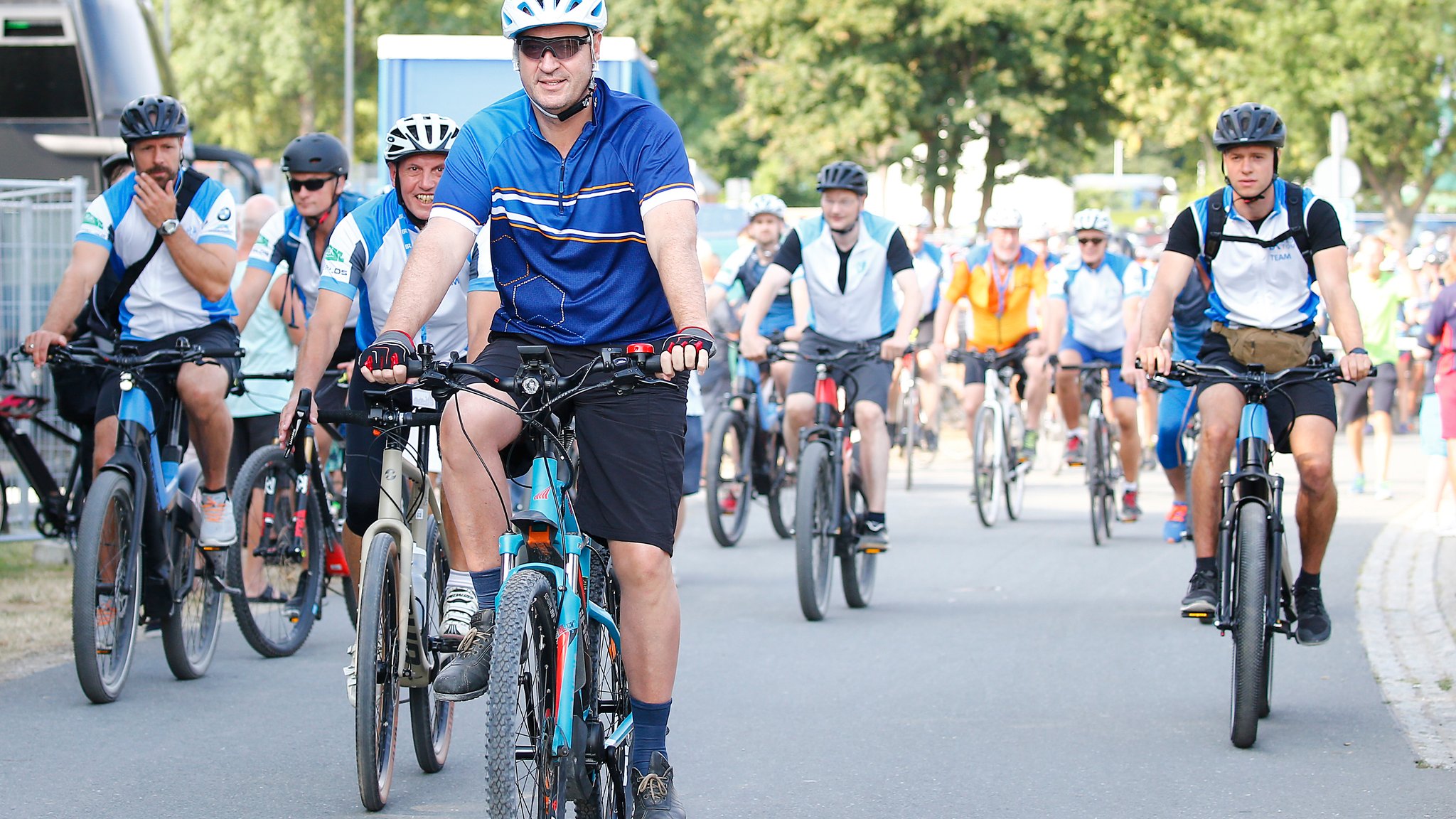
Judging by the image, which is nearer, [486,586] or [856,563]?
[486,586]

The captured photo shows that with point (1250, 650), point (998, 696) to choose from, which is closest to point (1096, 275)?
point (998, 696)

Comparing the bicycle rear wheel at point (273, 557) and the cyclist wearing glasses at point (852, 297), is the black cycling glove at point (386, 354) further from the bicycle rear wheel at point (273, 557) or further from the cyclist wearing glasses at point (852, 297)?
the cyclist wearing glasses at point (852, 297)

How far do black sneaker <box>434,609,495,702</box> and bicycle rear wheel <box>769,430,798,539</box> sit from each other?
746 cm

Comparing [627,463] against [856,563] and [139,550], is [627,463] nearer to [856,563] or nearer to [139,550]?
[139,550]

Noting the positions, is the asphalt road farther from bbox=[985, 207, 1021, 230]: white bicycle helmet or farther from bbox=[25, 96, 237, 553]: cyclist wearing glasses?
bbox=[985, 207, 1021, 230]: white bicycle helmet

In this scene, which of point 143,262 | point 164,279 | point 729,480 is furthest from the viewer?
point 729,480

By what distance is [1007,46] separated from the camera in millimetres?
31797

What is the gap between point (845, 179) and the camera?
9.68 m

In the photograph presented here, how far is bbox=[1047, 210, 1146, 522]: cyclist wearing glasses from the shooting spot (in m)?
13.1

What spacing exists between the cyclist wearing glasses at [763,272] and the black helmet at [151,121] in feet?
17.4

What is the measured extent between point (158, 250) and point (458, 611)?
3.12 m

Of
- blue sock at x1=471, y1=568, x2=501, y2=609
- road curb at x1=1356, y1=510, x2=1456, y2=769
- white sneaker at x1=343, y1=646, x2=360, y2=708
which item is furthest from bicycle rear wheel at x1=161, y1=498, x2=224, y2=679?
road curb at x1=1356, y1=510, x2=1456, y2=769

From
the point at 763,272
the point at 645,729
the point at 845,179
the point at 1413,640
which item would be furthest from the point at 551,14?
the point at 763,272

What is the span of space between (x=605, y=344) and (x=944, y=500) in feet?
36.0
